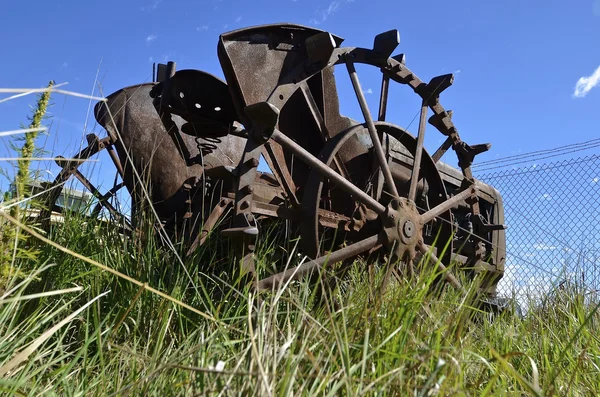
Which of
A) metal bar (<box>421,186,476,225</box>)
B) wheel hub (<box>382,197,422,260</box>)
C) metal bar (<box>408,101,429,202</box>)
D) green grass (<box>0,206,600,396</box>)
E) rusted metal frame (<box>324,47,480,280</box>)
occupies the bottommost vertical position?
green grass (<box>0,206,600,396</box>)

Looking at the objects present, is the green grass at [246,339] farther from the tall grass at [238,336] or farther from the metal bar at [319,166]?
the metal bar at [319,166]

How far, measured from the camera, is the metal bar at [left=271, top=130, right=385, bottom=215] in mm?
2982

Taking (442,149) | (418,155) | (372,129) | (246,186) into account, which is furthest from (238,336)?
(442,149)

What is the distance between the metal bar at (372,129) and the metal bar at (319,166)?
8.5 inches

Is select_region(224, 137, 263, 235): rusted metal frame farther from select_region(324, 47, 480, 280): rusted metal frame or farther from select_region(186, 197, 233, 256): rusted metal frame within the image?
select_region(324, 47, 480, 280): rusted metal frame

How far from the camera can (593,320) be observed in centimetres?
330

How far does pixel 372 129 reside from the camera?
3.41m

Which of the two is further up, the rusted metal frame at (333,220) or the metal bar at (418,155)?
the metal bar at (418,155)

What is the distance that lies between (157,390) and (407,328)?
761 mm

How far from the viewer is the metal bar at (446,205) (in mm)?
3584

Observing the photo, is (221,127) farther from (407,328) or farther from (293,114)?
(407,328)

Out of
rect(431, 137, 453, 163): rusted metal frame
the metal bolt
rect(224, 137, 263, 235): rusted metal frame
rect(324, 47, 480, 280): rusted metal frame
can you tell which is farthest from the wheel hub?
rect(431, 137, 453, 163): rusted metal frame

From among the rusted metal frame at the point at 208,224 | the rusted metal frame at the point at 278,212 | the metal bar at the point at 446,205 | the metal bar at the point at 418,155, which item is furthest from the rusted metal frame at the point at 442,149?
the rusted metal frame at the point at 208,224

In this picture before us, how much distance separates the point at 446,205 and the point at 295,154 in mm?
1402
